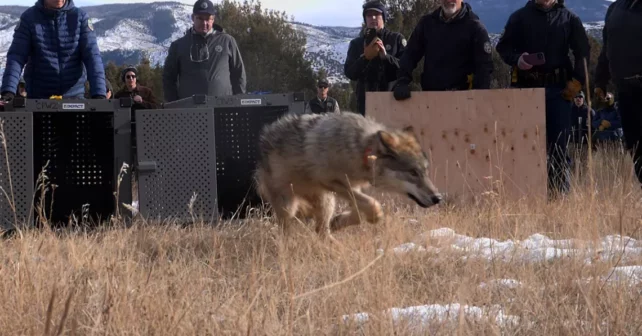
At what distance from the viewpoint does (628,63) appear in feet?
25.5

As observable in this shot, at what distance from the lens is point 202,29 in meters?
9.21

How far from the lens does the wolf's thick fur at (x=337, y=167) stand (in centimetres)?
651

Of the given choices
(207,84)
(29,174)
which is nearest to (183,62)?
(207,84)

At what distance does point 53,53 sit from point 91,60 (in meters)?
0.35

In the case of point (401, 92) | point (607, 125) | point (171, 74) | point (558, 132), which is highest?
point (171, 74)

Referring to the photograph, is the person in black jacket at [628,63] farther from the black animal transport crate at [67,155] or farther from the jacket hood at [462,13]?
the black animal transport crate at [67,155]

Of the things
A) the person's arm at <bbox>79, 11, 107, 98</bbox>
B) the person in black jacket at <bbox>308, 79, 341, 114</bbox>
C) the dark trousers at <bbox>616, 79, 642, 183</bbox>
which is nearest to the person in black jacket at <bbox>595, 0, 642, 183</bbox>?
the dark trousers at <bbox>616, 79, 642, 183</bbox>

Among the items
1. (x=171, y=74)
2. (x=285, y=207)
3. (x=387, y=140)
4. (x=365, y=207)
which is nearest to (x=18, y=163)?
(x=285, y=207)

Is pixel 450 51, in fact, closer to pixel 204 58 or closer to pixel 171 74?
pixel 204 58

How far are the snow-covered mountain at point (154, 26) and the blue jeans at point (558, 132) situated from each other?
10167 cm

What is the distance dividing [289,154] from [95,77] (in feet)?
7.30

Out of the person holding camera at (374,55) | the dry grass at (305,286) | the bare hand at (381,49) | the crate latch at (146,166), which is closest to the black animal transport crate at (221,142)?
the crate latch at (146,166)

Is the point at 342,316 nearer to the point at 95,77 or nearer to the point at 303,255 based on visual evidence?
the point at 303,255

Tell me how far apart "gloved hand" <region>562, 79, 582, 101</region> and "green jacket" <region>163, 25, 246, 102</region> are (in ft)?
11.5
